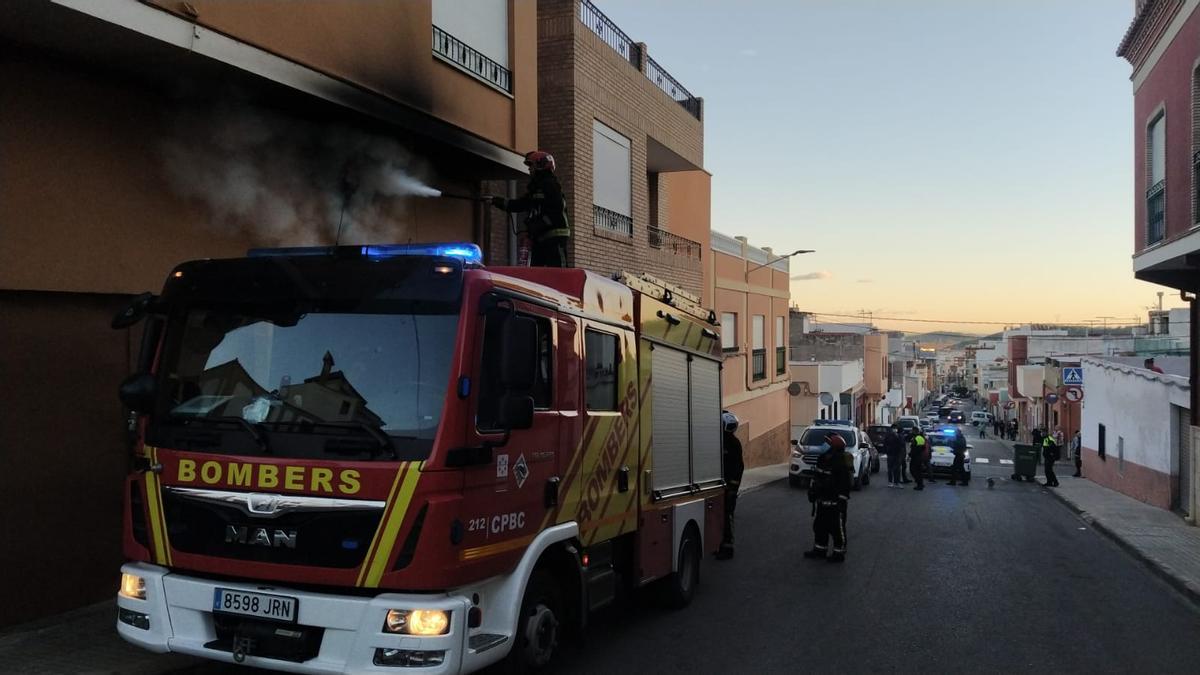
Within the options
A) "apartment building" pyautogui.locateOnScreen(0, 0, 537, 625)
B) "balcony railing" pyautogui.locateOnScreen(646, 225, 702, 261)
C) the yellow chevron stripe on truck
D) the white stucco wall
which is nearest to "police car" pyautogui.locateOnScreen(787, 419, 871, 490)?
"balcony railing" pyautogui.locateOnScreen(646, 225, 702, 261)

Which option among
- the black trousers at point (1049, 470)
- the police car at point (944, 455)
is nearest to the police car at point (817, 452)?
the police car at point (944, 455)

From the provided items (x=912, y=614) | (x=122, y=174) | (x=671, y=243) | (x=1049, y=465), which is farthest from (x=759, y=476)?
(x=122, y=174)

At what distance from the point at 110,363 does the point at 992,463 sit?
141ft

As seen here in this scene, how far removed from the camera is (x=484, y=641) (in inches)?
191

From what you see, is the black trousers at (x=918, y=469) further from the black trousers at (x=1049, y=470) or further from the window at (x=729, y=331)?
the window at (x=729, y=331)

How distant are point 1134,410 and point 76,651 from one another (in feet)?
81.8

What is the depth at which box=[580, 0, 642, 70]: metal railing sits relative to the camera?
14922 mm

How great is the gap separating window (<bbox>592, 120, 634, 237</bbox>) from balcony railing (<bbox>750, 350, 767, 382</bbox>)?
15.5 metres

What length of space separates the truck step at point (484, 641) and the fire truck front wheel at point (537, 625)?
24 centimetres

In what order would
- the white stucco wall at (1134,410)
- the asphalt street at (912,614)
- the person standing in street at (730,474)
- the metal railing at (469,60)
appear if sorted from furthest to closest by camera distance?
1. the white stucco wall at (1134,410)
2. the person standing in street at (730,474)
3. the metal railing at (469,60)
4. the asphalt street at (912,614)

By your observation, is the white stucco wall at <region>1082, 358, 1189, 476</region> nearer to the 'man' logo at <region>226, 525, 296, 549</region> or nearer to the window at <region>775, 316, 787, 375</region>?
the window at <region>775, 316, 787, 375</region>

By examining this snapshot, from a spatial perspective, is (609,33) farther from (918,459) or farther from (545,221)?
(918,459)

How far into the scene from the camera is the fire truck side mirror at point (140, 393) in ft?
16.5

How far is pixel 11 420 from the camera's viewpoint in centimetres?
662
